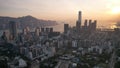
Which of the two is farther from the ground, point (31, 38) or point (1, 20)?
point (1, 20)

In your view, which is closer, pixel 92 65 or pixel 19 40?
pixel 92 65

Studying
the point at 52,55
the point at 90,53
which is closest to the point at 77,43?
the point at 90,53

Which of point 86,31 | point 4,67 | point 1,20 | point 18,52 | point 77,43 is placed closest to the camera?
point 4,67

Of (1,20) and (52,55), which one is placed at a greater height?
(1,20)

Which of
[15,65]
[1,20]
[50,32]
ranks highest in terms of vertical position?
[1,20]

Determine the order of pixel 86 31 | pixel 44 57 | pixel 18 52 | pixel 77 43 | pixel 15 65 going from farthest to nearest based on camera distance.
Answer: pixel 86 31
pixel 77 43
pixel 18 52
pixel 44 57
pixel 15 65

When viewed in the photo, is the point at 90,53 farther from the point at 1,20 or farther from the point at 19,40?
the point at 1,20

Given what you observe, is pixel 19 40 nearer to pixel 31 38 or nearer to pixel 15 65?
pixel 31 38

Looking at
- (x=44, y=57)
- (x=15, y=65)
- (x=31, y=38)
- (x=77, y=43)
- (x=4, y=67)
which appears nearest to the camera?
(x=4, y=67)

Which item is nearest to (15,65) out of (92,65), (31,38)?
(92,65)
